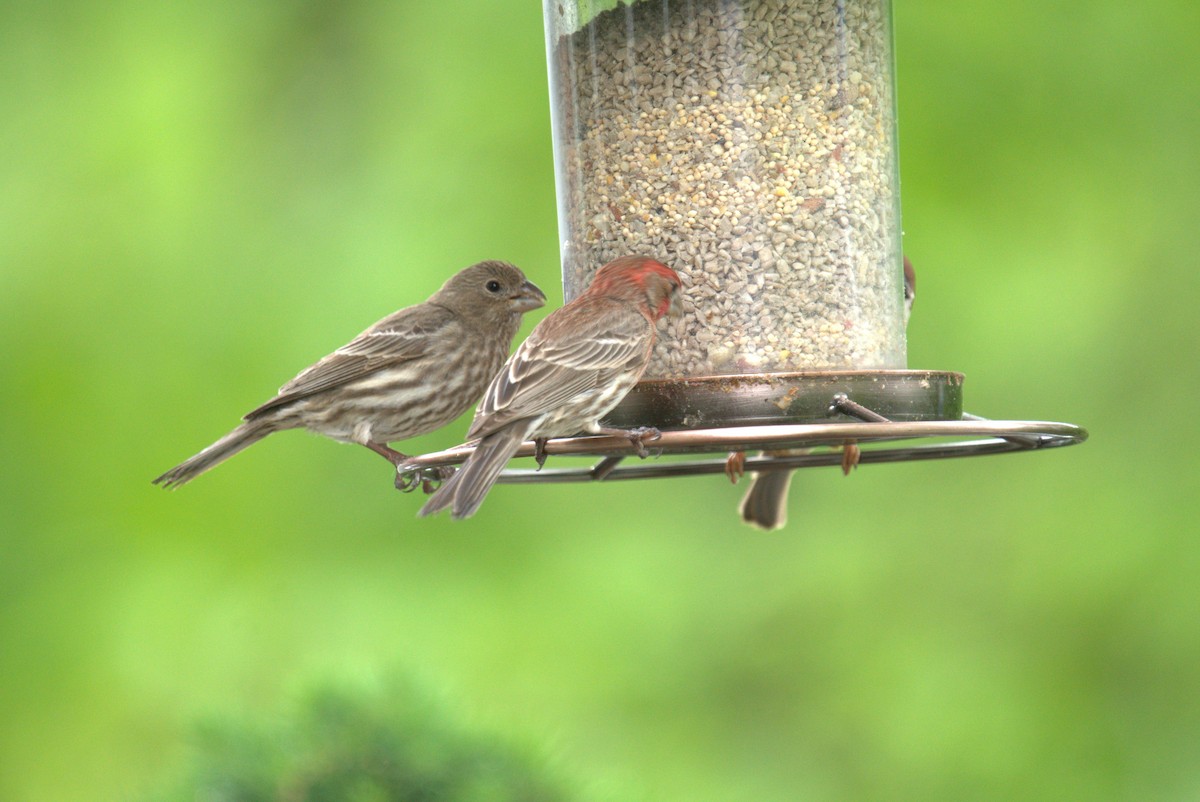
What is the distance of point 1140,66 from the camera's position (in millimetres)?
6727

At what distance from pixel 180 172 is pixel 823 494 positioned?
135 inches

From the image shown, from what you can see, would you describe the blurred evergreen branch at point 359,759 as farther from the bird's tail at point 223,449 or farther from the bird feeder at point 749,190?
the bird's tail at point 223,449

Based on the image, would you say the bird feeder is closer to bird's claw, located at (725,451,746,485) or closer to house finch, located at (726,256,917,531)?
bird's claw, located at (725,451,746,485)

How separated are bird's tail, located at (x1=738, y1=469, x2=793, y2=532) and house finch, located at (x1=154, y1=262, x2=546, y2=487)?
3.82ft

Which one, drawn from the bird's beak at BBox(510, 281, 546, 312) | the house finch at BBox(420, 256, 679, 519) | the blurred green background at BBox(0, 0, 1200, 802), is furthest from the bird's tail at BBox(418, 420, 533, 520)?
the blurred green background at BBox(0, 0, 1200, 802)

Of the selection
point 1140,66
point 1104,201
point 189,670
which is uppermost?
point 1140,66

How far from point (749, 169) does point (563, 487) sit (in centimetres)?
274

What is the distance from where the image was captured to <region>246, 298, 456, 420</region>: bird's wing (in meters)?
6.05

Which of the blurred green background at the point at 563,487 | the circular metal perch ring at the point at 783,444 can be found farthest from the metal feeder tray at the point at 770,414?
the blurred green background at the point at 563,487

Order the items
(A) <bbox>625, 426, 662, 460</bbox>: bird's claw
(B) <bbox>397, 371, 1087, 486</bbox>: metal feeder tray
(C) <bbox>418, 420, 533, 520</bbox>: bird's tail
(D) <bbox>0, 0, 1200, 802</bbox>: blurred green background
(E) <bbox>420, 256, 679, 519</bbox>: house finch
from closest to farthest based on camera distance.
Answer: (A) <bbox>625, 426, 662, 460</bbox>: bird's claw → (C) <bbox>418, 420, 533, 520</bbox>: bird's tail → (B) <bbox>397, 371, 1087, 486</bbox>: metal feeder tray → (E) <bbox>420, 256, 679, 519</bbox>: house finch → (D) <bbox>0, 0, 1200, 802</bbox>: blurred green background

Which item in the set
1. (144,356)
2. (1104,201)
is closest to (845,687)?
(1104,201)

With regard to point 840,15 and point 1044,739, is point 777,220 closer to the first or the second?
point 840,15

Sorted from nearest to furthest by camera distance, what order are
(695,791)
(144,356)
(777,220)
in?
(777,220)
(695,791)
(144,356)

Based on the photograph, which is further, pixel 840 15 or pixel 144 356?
pixel 144 356
